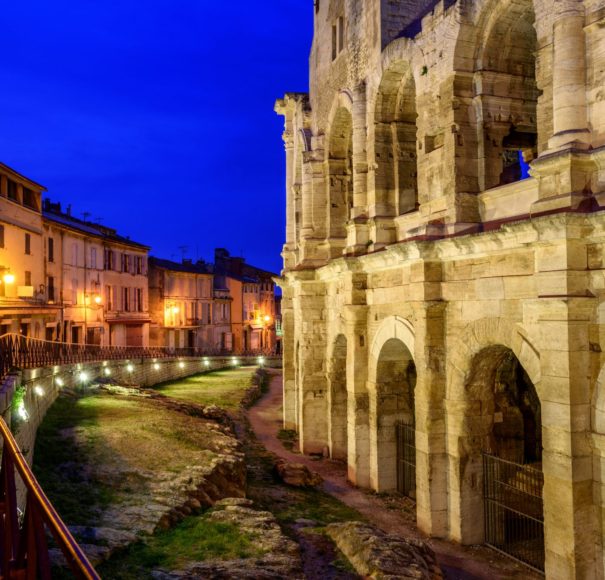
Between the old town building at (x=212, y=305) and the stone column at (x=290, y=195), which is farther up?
the stone column at (x=290, y=195)

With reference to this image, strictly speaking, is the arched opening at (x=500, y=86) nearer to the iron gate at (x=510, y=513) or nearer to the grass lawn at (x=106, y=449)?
the iron gate at (x=510, y=513)

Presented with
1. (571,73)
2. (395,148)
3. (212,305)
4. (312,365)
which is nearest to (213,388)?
(312,365)

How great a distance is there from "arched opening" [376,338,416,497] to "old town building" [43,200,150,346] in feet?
78.7

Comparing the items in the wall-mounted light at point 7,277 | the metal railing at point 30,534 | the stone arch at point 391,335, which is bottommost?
the metal railing at point 30,534

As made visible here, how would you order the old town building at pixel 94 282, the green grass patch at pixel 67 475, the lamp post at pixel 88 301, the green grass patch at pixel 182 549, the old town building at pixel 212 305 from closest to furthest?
the green grass patch at pixel 182 549, the green grass patch at pixel 67 475, the old town building at pixel 94 282, the lamp post at pixel 88 301, the old town building at pixel 212 305

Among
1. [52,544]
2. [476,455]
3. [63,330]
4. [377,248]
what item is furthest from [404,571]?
[63,330]

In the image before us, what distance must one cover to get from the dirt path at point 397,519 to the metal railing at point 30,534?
895 cm

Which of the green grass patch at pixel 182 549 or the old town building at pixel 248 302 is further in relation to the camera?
the old town building at pixel 248 302

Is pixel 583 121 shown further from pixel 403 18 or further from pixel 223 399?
pixel 223 399

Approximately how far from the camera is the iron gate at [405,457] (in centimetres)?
1641

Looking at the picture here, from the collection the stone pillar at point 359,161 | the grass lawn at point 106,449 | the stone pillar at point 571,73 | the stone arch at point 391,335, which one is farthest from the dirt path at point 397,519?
the stone pillar at point 571,73

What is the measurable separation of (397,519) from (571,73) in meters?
10.2

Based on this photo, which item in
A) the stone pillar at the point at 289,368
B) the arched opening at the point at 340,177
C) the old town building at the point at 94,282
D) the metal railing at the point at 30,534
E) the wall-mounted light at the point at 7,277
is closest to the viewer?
the metal railing at the point at 30,534

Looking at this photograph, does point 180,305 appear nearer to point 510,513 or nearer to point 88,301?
point 88,301
